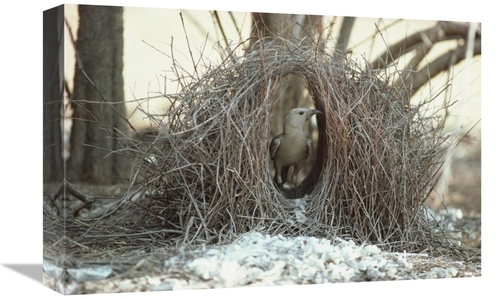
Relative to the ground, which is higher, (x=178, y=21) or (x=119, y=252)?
(x=178, y=21)

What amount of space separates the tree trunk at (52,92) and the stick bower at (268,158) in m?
0.57

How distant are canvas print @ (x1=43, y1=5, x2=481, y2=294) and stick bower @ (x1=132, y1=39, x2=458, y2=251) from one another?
13 mm

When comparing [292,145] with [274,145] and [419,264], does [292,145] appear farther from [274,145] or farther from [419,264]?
[419,264]

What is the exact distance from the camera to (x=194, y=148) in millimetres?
5676

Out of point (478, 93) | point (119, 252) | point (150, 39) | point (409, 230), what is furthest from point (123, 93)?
point (478, 93)

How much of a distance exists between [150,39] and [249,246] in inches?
58.1

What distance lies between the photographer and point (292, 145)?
21.5 feet

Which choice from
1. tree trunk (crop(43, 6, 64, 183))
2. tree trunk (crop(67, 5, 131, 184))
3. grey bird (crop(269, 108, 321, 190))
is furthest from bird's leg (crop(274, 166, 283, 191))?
tree trunk (crop(43, 6, 64, 183))

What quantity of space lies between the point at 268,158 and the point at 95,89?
4.18ft

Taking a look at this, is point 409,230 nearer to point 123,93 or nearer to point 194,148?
point 194,148

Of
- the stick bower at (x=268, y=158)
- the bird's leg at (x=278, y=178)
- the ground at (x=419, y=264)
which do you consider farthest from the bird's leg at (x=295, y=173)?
the ground at (x=419, y=264)

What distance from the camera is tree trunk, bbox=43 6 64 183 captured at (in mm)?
5457

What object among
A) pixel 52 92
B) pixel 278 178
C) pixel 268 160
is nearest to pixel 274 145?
pixel 278 178

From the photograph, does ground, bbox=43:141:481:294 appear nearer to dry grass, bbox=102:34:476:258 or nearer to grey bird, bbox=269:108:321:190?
dry grass, bbox=102:34:476:258
